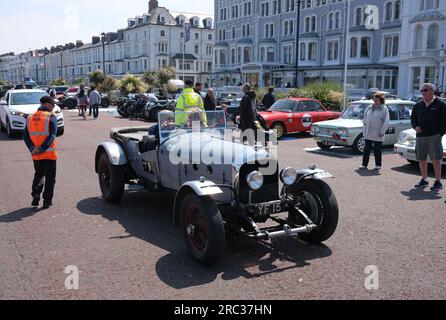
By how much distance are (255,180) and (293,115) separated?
11.9m

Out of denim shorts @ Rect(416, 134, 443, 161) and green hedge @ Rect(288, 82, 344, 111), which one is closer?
denim shorts @ Rect(416, 134, 443, 161)

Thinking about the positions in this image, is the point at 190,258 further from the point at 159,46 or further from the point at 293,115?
the point at 159,46

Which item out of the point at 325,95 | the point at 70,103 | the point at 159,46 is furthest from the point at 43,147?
the point at 159,46

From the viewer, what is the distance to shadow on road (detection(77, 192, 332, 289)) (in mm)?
4750

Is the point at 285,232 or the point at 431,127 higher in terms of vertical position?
the point at 431,127

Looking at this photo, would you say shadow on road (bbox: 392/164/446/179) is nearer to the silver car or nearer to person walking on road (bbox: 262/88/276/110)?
the silver car

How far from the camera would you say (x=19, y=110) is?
1631 centimetres

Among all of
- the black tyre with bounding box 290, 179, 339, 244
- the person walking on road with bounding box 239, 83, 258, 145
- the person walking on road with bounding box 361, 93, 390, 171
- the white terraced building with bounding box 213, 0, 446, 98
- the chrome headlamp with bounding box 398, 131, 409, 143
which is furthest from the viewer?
the white terraced building with bounding box 213, 0, 446, 98

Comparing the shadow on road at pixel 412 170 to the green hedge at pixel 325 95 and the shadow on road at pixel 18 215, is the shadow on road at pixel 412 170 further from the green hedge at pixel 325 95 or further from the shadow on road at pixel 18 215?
the green hedge at pixel 325 95

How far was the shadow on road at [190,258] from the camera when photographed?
4750 mm

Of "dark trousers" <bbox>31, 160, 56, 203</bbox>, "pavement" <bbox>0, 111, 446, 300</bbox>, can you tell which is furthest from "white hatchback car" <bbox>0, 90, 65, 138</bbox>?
"dark trousers" <bbox>31, 160, 56, 203</bbox>

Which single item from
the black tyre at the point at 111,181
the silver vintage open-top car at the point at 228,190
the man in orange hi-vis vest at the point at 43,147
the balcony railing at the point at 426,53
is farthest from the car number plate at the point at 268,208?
the balcony railing at the point at 426,53

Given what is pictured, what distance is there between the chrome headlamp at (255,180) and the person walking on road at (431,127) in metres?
4.93

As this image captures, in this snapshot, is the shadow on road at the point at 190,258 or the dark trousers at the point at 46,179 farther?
the dark trousers at the point at 46,179
